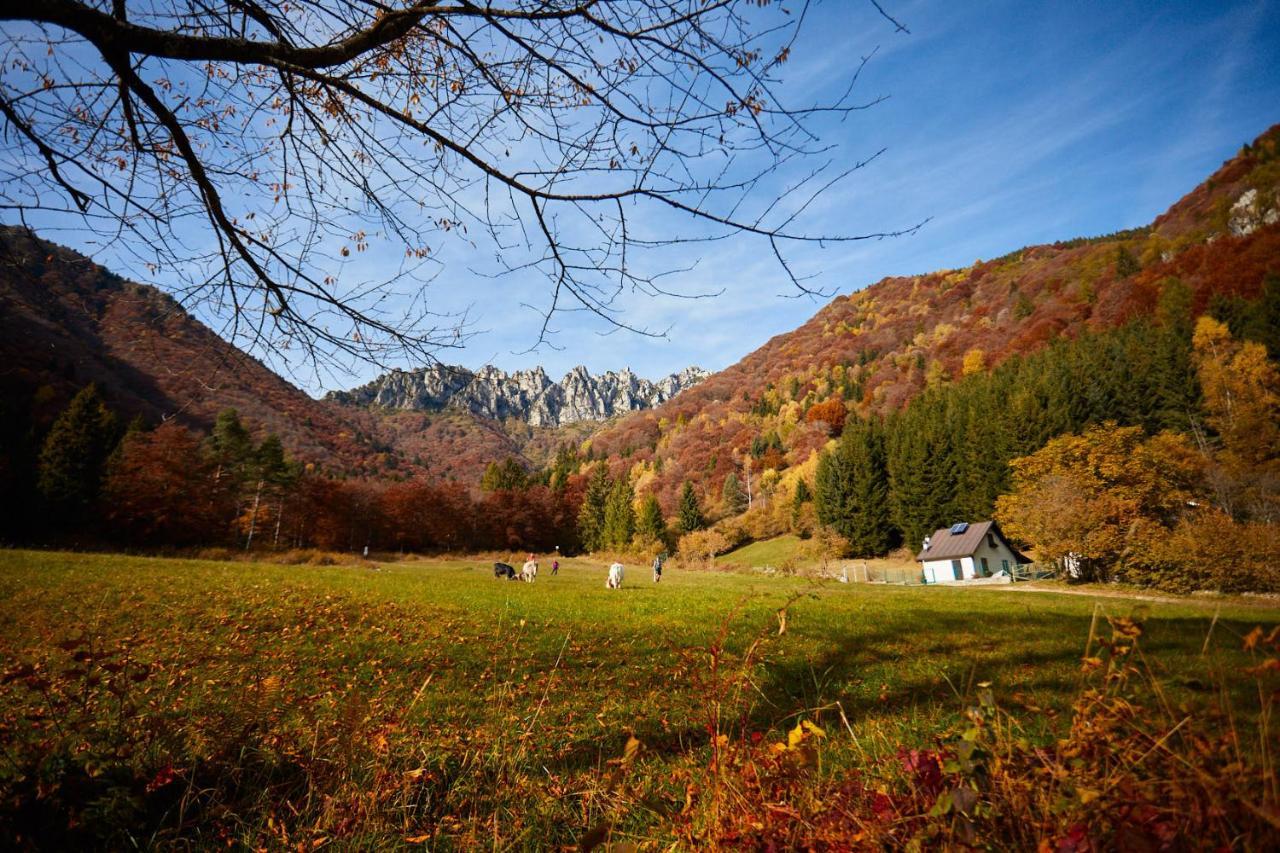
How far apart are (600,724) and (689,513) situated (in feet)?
222

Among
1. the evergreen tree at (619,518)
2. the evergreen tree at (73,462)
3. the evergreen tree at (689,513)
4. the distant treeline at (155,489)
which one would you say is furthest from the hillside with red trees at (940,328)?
the evergreen tree at (73,462)

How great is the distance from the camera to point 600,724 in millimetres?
5043

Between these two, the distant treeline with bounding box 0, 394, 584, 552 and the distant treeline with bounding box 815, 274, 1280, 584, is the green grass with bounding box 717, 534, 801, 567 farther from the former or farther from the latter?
the distant treeline with bounding box 0, 394, 584, 552

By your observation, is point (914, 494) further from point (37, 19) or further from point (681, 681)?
point (37, 19)

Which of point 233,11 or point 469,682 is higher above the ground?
point 233,11

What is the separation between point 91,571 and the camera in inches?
543

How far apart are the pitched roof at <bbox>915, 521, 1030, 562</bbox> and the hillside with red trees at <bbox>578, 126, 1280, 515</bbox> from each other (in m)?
28.7

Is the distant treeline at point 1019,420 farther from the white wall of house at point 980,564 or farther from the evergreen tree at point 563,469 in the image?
the evergreen tree at point 563,469

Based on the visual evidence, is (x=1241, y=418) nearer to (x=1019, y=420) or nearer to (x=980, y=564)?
(x=1019, y=420)

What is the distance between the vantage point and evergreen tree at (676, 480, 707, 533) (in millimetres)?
71375

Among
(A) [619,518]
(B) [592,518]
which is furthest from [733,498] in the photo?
(B) [592,518]

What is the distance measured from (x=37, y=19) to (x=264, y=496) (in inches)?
2066

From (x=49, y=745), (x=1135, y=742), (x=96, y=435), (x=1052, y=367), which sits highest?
(x=1052, y=367)

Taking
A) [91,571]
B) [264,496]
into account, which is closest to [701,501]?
[264,496]
